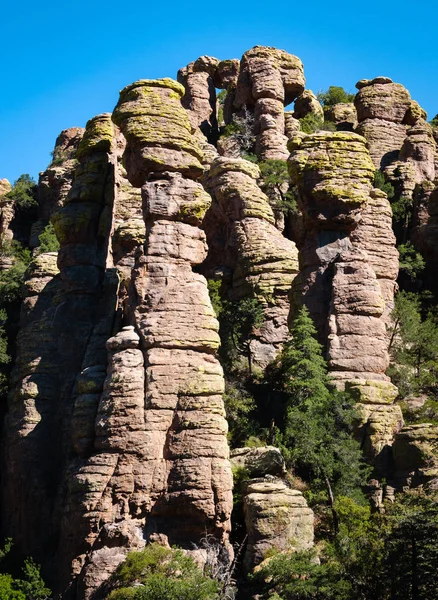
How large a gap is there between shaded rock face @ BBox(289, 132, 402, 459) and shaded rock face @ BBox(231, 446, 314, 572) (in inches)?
237

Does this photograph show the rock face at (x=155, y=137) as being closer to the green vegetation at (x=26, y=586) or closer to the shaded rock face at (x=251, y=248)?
the shaded rock face at (x=251, y=248)

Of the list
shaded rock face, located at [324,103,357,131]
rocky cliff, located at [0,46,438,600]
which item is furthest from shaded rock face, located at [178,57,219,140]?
rocky cliff, located at [0,46,438,600]

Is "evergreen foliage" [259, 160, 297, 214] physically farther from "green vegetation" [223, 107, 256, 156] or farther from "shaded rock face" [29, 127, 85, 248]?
"shaded rock face" [29, 127, 85, 248]

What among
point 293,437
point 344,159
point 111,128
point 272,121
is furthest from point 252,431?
point 272,121

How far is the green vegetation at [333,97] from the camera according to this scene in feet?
261

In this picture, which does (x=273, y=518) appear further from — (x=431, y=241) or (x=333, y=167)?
(x=431, y=241)

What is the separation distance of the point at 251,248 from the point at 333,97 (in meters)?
35.6

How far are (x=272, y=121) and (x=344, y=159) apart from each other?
19513mm

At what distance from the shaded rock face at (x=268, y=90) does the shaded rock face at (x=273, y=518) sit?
105 ft

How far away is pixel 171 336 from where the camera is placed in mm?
34875

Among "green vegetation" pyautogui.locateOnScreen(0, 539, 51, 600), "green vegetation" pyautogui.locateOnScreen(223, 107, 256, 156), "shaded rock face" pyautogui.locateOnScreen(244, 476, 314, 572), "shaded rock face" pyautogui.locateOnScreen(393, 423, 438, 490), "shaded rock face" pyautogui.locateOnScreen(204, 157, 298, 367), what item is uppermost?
"green vegetation" pyautogui.locateOnScreen(223, 107, 256, 156)

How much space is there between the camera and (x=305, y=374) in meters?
39.1

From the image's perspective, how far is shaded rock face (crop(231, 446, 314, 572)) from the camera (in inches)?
1252

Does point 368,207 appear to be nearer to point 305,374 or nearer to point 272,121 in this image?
point 305,374
